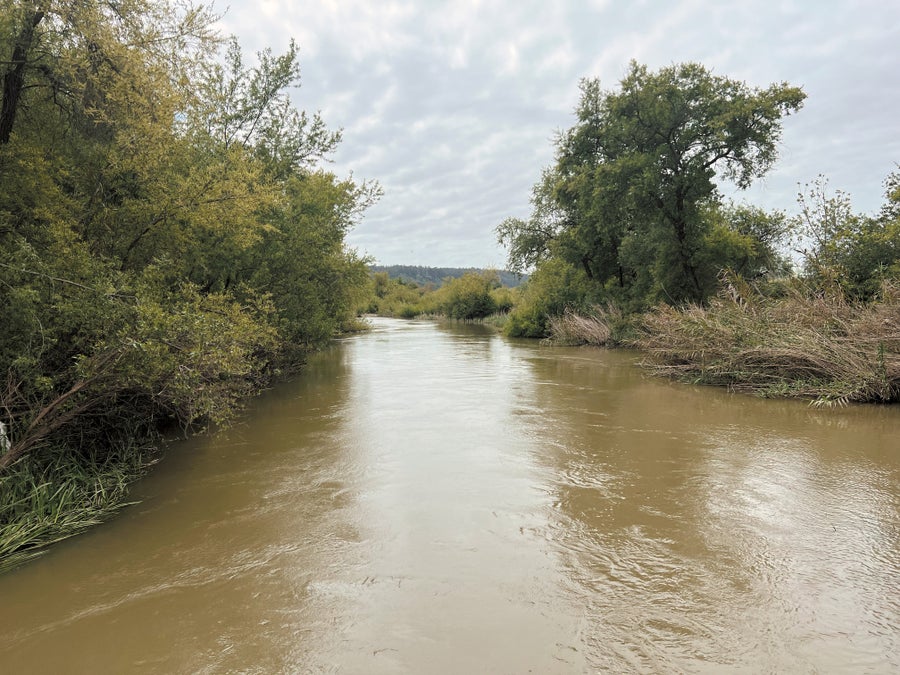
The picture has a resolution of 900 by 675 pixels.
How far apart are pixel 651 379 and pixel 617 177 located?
40.3ft

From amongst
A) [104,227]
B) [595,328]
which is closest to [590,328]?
[595,328]

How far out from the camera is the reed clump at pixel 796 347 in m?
10.1

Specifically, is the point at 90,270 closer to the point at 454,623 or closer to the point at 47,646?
the point at 47,646

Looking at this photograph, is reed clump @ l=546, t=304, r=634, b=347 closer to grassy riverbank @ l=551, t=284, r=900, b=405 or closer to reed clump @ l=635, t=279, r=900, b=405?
grassy riverbank @ l=551, t=284, r=900, b=405

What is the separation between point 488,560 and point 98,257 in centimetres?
641

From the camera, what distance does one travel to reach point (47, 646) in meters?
3.25

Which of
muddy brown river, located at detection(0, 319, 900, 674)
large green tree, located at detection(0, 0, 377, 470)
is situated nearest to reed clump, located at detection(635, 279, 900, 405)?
muddy brown river, located at detection(0, 319, 900, 674)

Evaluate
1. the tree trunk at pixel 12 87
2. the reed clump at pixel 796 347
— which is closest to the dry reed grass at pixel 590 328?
the reed clump at pixel 796 347

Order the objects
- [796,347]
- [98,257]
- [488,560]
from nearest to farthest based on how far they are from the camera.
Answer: [488,560]
[98,257]
[796,347]

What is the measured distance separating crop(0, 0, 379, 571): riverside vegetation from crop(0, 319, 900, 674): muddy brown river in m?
0.89

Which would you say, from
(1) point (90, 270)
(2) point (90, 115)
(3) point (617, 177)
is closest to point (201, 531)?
(1) point (90, 270)

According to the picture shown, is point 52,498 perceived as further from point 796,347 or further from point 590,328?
point 590,328

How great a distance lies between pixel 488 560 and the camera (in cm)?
430

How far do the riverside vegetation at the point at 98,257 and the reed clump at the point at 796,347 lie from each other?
36.8 ft
